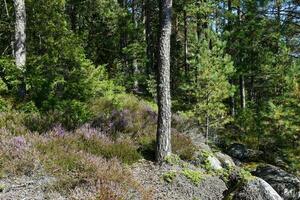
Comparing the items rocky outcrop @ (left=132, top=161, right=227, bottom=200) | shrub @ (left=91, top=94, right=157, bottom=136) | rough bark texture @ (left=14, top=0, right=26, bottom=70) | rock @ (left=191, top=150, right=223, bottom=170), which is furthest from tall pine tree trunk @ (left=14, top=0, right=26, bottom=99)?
rock @ (left=191, top=150, right=223, bottom=170)

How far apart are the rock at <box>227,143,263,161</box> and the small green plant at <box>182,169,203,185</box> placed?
7140mm

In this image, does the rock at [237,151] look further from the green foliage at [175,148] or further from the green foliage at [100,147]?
the green foliage at [100,147]

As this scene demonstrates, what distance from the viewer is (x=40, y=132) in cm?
995

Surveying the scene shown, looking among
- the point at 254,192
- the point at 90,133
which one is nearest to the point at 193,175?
the point at 254,192

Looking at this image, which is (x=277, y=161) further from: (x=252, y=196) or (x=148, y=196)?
(x=148, y=196)

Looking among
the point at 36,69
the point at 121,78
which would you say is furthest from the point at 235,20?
the point at 36,69

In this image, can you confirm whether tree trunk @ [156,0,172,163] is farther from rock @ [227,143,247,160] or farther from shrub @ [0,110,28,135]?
rock @ [227,143,247,160]

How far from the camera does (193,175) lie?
9.52m

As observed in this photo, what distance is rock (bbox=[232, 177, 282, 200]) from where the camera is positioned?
852 centimetres

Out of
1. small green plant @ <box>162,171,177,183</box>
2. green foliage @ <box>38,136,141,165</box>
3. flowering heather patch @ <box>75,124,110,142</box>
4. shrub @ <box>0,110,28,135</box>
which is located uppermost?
shrub @ <box>0,110,28,135</box>

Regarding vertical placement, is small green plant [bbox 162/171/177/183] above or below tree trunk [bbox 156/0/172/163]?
below

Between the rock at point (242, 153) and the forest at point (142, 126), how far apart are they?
0.05m

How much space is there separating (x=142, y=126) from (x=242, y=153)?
6.31 metres

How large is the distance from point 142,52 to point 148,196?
19569 millimetres
